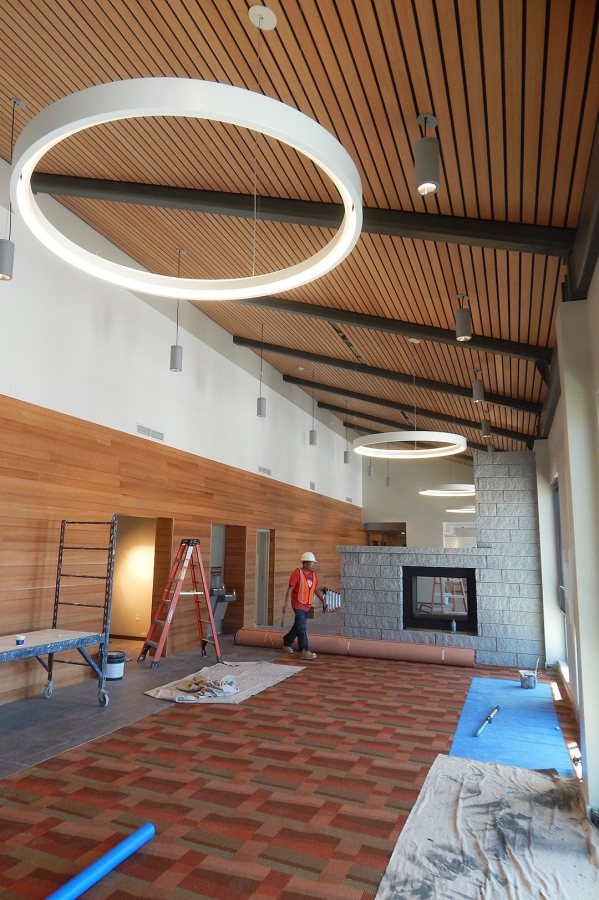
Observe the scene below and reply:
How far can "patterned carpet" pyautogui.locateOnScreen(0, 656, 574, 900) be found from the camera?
9.51ft

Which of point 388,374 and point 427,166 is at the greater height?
point 388,374

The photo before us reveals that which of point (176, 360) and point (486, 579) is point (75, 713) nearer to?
point (176, 360)

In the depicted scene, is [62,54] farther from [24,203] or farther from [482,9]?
[482,9]

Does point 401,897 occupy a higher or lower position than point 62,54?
lower

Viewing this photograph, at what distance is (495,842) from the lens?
3256mm

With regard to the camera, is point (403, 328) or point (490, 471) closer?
point (403, 328)

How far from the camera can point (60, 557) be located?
Answer: 6648mm

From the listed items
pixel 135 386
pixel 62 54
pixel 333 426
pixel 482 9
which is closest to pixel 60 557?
pixel 135 386

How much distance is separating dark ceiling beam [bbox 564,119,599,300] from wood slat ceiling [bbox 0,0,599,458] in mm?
192

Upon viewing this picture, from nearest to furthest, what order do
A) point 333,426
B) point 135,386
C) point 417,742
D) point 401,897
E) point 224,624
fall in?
1. point 401,897
2. point 417,742
3. point 135,386
4. point 224,624
5. point 333,426

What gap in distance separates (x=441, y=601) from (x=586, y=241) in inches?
296

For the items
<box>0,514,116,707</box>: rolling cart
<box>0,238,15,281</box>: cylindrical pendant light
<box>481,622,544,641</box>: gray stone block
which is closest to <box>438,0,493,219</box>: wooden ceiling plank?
<box>0,238,15,281</box>: cylindrical pendant light

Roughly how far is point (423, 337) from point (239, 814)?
228 inches

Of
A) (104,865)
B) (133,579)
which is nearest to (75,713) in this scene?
(104,865)
